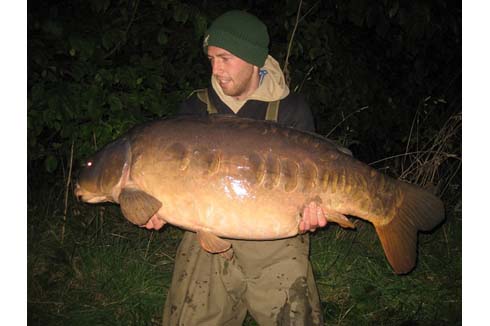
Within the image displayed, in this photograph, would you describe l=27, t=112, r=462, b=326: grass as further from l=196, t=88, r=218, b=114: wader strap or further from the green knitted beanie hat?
the green knitted beanie hat

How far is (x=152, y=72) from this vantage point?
313cm

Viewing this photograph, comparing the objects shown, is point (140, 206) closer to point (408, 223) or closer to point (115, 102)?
point (408, 223)

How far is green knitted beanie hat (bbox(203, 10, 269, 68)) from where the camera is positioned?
200 centimetres

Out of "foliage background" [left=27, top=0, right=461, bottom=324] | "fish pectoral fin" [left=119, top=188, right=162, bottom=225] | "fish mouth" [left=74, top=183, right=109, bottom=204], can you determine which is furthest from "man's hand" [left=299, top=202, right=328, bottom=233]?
"foliage background" [left=27, top=0, right=461, bottom=324]

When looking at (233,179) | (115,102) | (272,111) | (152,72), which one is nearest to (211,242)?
(233,179)

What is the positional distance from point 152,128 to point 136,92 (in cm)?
126

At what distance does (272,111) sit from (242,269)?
2.58 feet

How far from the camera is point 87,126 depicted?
2.95 meters

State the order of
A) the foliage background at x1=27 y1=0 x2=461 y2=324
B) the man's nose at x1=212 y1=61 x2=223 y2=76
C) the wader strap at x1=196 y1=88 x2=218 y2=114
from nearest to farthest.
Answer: the man's nose at x1=212 y1=61 x2=223 y2=76, the wader strap at x1=196 y1=88 x2=218 y2=114, the foliage background at x1=27 y1=0 x2=461 y2=324

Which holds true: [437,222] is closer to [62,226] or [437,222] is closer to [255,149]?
[255,149]

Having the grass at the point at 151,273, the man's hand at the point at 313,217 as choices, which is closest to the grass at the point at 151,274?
the grass at the point at 151,273

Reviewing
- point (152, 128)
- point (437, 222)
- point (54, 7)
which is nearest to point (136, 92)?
point (54, 7)

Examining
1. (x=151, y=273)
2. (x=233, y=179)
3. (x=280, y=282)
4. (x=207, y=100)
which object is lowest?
(x=151, y=273)
